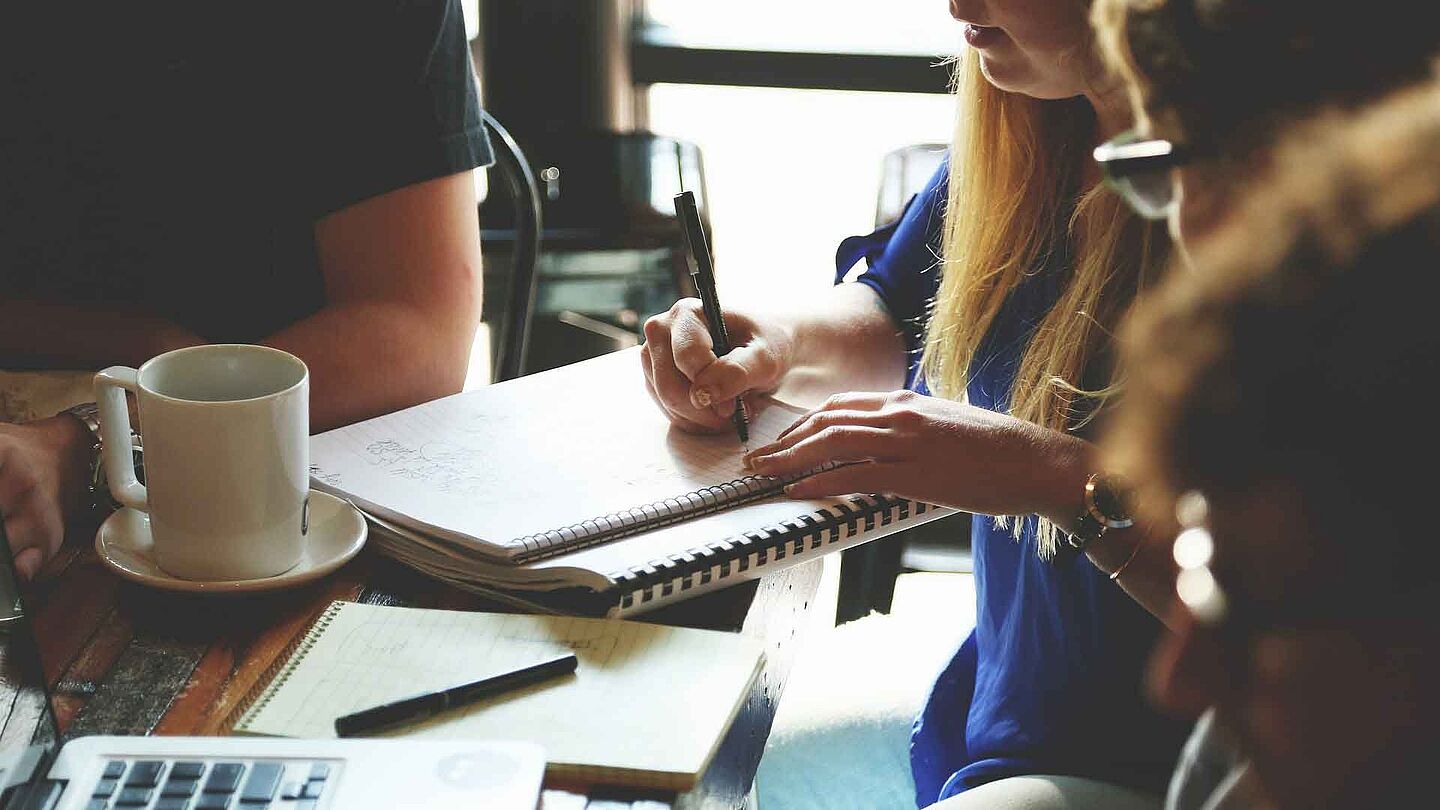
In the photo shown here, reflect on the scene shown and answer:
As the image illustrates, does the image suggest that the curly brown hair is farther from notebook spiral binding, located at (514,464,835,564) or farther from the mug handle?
the mug handle

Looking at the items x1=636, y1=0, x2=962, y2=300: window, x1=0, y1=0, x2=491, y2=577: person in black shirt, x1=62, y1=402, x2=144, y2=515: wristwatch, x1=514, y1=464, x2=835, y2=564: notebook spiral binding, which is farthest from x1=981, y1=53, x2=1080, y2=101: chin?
A: x1=636, y1=0, x2=962, y2=300: window

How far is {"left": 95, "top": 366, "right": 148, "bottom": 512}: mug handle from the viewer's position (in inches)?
32.4

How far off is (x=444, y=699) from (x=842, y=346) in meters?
0.68

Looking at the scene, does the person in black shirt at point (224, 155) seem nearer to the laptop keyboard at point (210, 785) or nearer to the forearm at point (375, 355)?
the forearm at point (375, 355)

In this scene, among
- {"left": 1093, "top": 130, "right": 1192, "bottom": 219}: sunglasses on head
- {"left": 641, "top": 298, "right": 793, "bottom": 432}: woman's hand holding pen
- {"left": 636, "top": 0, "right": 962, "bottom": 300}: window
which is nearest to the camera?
{"left": 1093, "top": 130, "right": 1192, "bottom": 219}: sunglasses on head

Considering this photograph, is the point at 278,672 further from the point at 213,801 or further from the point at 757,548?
the point at 757,548

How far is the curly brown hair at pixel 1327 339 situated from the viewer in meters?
0.30

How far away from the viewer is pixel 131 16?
122 cm

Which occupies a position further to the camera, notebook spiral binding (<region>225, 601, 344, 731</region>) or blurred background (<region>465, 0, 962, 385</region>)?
blurred background (<region>465, 0, 962, 385</region>)

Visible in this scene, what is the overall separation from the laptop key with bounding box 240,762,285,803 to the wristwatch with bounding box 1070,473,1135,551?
0.57 m

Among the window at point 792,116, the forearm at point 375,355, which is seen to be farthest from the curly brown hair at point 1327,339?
the window at point 792,116

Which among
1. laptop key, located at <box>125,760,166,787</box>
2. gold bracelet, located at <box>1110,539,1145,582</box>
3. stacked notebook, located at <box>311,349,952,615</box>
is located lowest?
gold bracelet, located at <box>1110,539,1145,582</box>

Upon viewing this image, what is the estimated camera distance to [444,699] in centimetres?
70

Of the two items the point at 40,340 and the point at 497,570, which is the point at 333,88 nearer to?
the point at 40,340
